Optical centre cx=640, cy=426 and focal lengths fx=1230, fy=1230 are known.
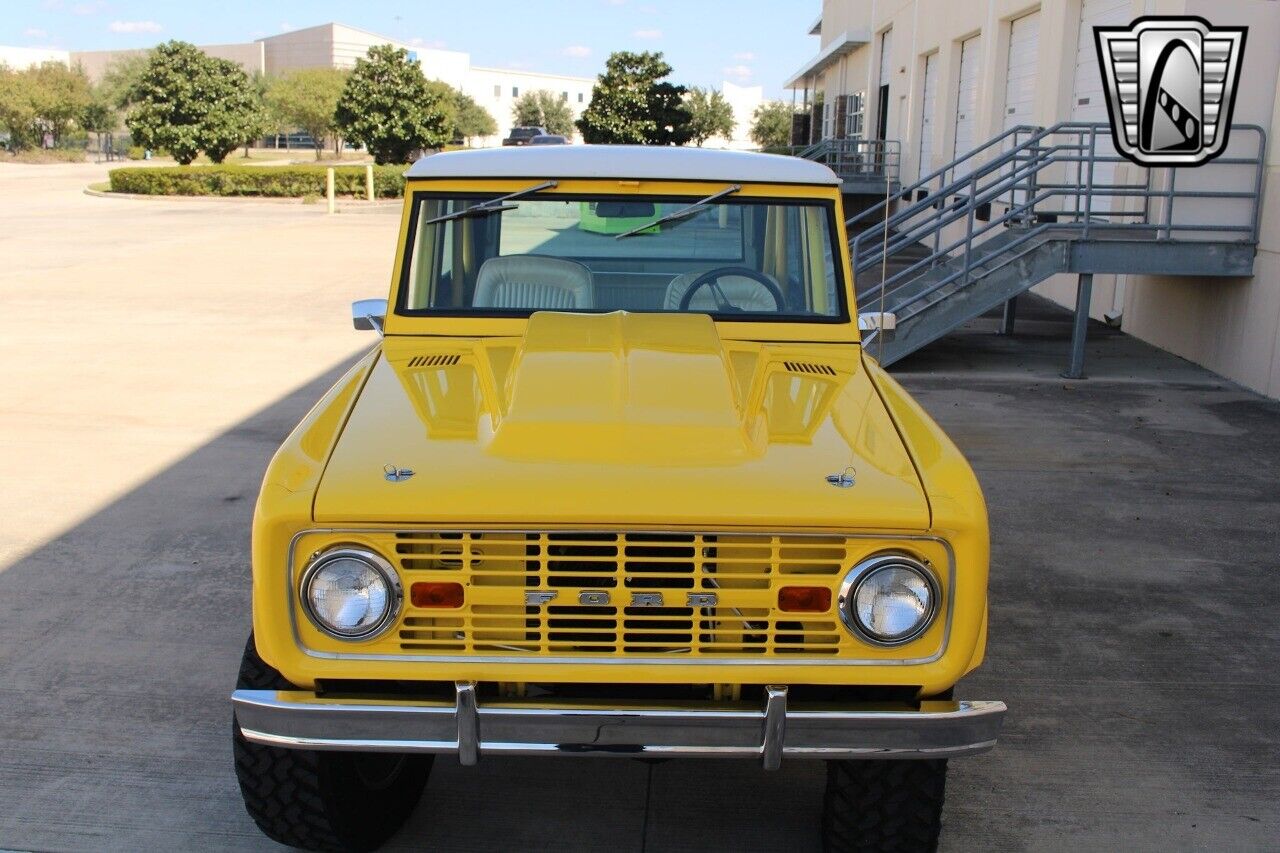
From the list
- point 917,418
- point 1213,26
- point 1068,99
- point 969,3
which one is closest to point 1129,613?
point 917,418

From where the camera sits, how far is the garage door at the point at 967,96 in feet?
57.0

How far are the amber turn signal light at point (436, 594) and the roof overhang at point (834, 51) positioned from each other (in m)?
26.5

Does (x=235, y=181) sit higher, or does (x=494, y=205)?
(x=494, y=205)

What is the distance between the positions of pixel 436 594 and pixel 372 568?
153 mm

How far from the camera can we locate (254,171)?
32.5 m

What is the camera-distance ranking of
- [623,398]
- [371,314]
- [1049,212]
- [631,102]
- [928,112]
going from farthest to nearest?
1. [631,102]
2. [928,112]
3. [1049,212]
4. [371,314]
5. [623,398]

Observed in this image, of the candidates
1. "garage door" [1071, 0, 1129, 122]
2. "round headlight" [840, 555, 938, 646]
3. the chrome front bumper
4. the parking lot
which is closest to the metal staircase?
the parking lot

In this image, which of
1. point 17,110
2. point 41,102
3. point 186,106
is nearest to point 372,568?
point 186,106

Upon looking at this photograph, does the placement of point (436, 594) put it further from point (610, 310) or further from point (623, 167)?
point (623, 167)

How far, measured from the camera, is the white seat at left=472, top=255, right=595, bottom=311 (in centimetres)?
420

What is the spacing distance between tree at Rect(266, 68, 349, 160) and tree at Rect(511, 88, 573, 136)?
23958 millimetres

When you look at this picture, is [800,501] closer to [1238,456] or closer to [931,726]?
[931,726]

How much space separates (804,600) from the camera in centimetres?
277

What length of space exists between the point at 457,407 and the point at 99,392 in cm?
670
